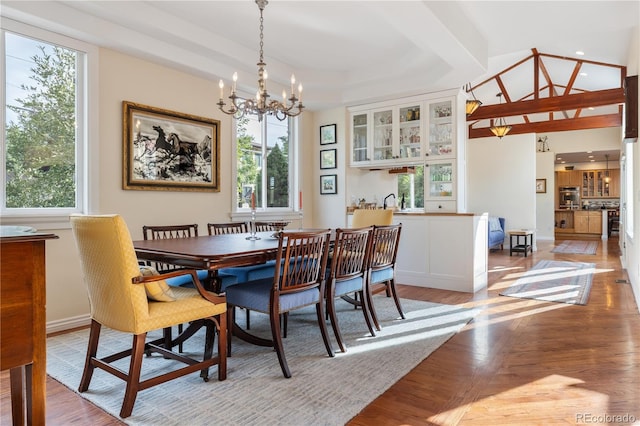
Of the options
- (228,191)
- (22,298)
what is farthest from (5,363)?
(228,191)

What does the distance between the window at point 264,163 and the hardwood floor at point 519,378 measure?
119 inches

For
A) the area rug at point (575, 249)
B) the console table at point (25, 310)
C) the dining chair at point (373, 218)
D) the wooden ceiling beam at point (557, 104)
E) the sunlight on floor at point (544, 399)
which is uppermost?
the wooden ceiling beam at point (557, 104)

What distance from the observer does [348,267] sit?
115 inches

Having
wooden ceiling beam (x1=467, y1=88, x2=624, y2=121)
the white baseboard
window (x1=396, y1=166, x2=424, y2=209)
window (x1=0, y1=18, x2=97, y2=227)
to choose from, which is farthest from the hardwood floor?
wooden ceiling beam (x1=467, y1=88, x2=624, y2=121)

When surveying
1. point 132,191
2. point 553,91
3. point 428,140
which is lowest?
point 132,191

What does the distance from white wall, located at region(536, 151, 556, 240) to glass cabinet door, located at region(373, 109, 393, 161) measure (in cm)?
→ 769

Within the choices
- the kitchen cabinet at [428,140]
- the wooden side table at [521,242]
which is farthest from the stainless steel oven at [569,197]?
the kitchen cabinet at [428,140]

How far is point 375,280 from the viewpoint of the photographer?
3.26 meters

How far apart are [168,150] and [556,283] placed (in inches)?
196

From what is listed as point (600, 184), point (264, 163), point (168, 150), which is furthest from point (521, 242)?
point (168, 150)

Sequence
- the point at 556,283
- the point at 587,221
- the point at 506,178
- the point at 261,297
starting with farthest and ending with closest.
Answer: the point at 587,221
the point at 506,178
the point at 556,283
the point at 261,297

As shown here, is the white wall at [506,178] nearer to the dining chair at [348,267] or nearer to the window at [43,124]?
the dining chair at [348,267]

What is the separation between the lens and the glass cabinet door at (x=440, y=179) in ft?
16.5

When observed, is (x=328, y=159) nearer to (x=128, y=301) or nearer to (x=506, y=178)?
(x=128, y=301)
